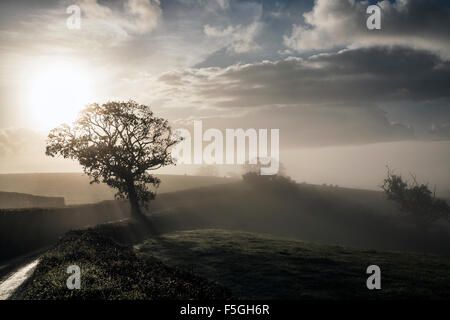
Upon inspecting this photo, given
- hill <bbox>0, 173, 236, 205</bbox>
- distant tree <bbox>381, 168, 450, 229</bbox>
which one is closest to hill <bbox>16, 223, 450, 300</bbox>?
distant tree <bbox>381, 168, 450, 229</bbox>

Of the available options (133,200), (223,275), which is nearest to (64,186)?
(133,200)

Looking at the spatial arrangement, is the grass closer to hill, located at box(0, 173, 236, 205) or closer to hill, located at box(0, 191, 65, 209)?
hill, located at box(0, 191, 65, 209)

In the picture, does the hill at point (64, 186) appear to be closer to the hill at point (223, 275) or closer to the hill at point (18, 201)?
the hill at point (18, 201)

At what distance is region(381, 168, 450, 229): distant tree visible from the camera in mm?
68963

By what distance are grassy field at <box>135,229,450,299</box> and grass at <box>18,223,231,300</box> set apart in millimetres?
2578

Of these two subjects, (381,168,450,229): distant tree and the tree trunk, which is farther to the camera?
(381,168,450,229): distant tree

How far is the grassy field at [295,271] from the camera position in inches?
655

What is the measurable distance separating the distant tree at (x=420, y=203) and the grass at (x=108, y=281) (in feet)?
229

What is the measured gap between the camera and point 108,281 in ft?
45.6

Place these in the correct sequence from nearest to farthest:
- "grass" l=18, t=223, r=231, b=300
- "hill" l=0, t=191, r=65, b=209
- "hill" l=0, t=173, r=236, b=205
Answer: "grass" l=18, t=223, r=231, b=300, "hill" l=0, t=191, r=65, b=209, "hill" l=0, t=173, r=236, b=205

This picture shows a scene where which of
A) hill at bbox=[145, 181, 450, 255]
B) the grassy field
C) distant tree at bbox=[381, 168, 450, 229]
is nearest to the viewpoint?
the grassy field

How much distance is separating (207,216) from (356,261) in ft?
147

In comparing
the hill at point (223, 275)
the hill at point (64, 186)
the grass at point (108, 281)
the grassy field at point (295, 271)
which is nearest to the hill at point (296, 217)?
the grassy field at point (295, 271)
